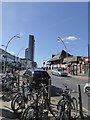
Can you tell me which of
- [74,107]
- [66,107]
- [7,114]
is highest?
[66,107]

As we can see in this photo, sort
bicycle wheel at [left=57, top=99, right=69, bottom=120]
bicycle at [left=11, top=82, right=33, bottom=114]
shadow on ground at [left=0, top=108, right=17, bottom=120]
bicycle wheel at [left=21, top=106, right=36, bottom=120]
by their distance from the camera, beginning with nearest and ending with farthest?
bicycle wheel at [left=21, top=106, right=36, bottom=120] → bicycle wheel at [left=57, top=99, right=69, bottom=120] → shadow on ground at [left=0, top=108, right=17, bottom=120] → bicycle at [left=11, top=82, right=33, bottom=114]

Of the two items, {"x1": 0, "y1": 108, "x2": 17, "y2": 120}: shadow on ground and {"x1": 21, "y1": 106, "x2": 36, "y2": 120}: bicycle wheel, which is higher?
{"x1": 21, "y1": 106, "x2": 36, "y2": 120}: bicycle wheel

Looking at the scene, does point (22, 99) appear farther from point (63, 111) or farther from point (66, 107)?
point (63, 111)

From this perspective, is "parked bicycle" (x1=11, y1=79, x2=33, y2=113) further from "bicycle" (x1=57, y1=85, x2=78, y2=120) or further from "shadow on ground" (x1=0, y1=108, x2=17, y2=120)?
"bicycle" (x1=57, y1=85, x2=78, y2=120)

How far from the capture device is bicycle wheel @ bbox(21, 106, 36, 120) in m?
7.32

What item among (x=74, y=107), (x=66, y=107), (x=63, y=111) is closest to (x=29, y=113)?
(x=63, y=111)

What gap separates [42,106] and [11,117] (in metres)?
1.10

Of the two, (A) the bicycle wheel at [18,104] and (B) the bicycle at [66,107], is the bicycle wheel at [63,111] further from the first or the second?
(A) the bicycle wheel at [18,104]

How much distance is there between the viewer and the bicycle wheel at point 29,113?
7316mm

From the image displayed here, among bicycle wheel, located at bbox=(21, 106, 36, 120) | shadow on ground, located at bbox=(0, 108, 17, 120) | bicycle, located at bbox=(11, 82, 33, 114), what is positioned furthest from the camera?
bicycle, located at bbox=(11, 82, 33, 114)

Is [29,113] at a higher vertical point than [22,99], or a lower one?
lower

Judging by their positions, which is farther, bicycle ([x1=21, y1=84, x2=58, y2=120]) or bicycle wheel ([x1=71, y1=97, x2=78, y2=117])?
bicycle wheel ([x1=71, y1=97, x2=78, y2=117])

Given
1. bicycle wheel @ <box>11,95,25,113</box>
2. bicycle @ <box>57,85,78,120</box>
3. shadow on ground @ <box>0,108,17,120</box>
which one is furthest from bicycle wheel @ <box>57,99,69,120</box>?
bicycle wheel @ <box>11,95,25,113</box>

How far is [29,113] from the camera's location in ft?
24.1
